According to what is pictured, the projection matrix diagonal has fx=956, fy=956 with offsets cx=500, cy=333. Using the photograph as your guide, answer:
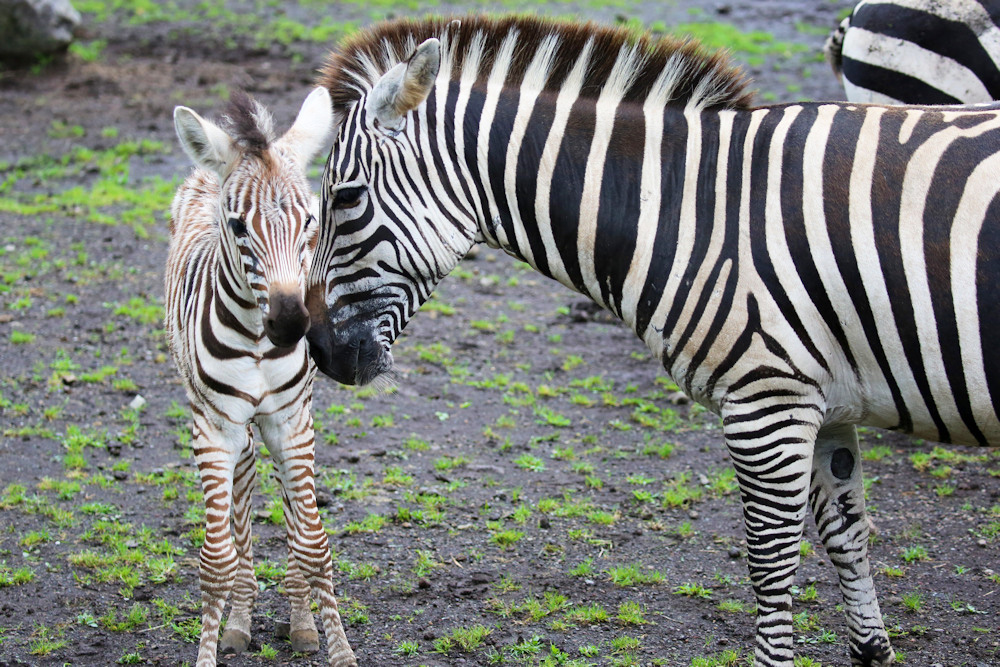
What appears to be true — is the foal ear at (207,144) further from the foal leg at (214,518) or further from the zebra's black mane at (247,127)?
the foal leg at (214,518)

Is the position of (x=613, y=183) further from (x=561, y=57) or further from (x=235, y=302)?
(x=235, y=302)

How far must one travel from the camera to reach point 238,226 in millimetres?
4223

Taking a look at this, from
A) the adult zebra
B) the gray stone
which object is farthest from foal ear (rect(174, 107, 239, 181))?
the gray stone

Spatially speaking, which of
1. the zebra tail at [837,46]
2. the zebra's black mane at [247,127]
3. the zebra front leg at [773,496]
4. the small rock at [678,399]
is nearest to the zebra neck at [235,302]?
the zebra's black mane at [247,127]

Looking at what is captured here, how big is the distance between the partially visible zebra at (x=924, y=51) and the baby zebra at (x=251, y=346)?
4693 millimetres

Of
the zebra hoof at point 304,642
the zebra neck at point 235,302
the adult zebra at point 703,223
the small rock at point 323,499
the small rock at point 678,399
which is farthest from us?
the small rock at point 678,399

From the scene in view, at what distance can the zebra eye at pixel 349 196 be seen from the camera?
3.87m

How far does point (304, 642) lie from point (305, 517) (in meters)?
0.69

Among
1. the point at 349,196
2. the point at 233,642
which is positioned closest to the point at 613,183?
the point at 349,196

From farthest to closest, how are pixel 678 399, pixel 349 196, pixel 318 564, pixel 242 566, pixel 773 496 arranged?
pixel 678 399
pixel 242 566
pixel 318 564
pixel 349 196
pixel 773 496

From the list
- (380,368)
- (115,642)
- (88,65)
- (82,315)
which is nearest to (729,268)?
(380,368)

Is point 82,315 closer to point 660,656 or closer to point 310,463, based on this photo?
point 310,463

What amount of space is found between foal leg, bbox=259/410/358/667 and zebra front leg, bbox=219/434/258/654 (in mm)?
284

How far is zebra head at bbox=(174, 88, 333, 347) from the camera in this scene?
4.02 meters
